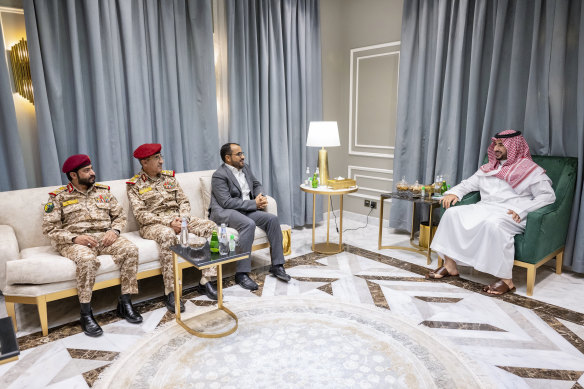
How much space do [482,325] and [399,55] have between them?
3.06m

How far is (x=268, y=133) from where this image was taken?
14.9 feet

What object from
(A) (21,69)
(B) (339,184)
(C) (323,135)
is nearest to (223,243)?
(B) (339,184)

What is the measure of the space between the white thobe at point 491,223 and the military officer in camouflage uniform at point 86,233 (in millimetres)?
2417

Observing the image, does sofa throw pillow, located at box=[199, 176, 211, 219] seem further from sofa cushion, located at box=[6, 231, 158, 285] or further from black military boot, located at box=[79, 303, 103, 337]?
black military boot, located at box=[79, 303, 103, 337]

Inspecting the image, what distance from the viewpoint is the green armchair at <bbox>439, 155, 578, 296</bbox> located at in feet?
9.79

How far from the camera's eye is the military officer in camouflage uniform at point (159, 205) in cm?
309

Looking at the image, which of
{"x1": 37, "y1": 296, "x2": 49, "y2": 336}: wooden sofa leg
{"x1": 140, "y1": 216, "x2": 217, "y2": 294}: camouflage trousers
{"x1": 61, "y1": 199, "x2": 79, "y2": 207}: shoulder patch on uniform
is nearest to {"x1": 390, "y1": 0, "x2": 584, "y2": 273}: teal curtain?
{"x1": 140, "y1": 216, "x2": 217, "y2": 294}: camouflage trousers

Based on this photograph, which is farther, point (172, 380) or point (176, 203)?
point (176, 203)

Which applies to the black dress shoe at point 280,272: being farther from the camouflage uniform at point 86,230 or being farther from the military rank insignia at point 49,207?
the military rank insignia at point 49,207

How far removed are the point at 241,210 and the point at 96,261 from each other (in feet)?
4.14

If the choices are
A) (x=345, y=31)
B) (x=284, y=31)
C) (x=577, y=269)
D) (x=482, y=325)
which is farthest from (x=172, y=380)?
(x=345, y=31)

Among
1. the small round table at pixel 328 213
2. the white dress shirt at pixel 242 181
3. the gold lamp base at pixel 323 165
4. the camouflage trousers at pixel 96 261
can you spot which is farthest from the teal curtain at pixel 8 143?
the gold lamp base at pixel 323 165

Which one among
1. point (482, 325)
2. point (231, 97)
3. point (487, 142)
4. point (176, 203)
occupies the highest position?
point (231, 97)

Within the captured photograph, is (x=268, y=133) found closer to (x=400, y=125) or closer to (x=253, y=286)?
(x=400, y=125)
